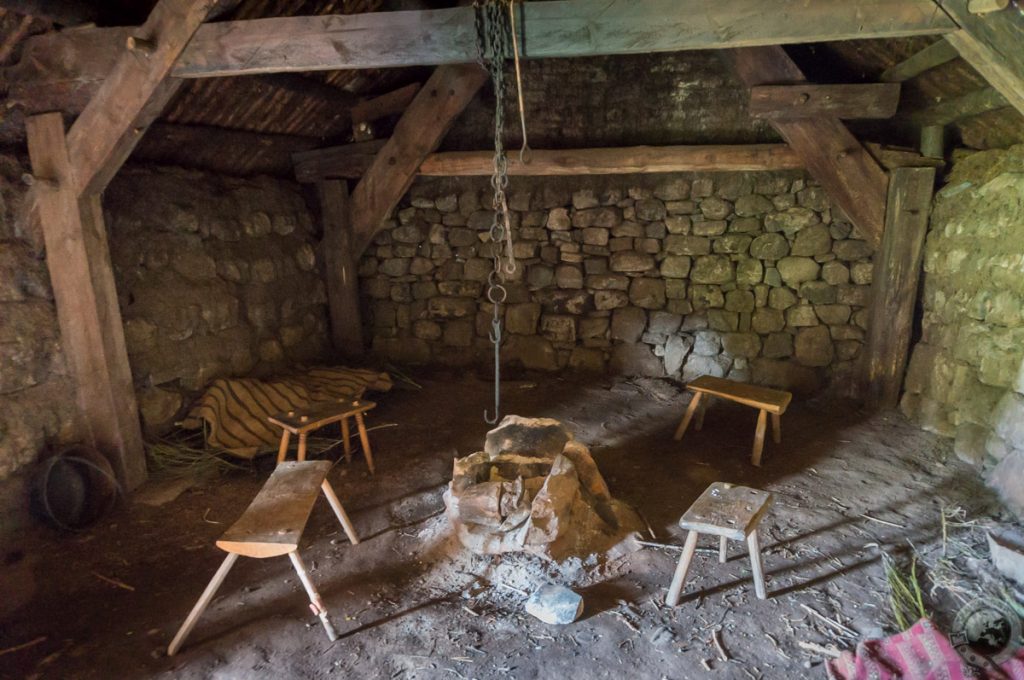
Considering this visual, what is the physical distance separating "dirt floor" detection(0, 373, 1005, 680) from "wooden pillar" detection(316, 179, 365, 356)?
1.90 metres

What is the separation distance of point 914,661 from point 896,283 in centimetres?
301

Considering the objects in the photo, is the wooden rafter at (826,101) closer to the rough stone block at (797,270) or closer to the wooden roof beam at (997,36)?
the rough stone block at (797,270)

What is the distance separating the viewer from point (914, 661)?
1.96m

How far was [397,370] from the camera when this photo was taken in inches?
212

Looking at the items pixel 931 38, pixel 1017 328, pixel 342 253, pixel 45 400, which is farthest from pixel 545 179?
pixel 45 400

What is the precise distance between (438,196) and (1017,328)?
4277mm

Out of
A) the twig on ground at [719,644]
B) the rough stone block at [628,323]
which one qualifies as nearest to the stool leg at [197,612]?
the twig on ground at [719,644]

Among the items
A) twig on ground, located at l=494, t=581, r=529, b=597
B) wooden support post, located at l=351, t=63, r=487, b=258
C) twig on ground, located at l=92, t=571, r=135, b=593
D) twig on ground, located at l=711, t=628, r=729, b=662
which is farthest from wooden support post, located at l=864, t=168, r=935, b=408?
twig on ground, located at l=92, t=571, r=135, b=593

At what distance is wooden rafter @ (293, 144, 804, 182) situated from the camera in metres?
4.33

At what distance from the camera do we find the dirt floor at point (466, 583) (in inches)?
83.8

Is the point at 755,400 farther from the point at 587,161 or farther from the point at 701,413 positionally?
the point at 587,161

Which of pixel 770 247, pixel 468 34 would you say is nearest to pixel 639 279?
pixel 770 247

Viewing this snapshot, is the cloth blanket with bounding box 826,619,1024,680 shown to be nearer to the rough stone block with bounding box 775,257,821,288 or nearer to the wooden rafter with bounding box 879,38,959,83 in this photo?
the wooden rafter with bounding box 879,38,959,83

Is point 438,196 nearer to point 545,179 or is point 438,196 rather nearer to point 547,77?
point 545,179
